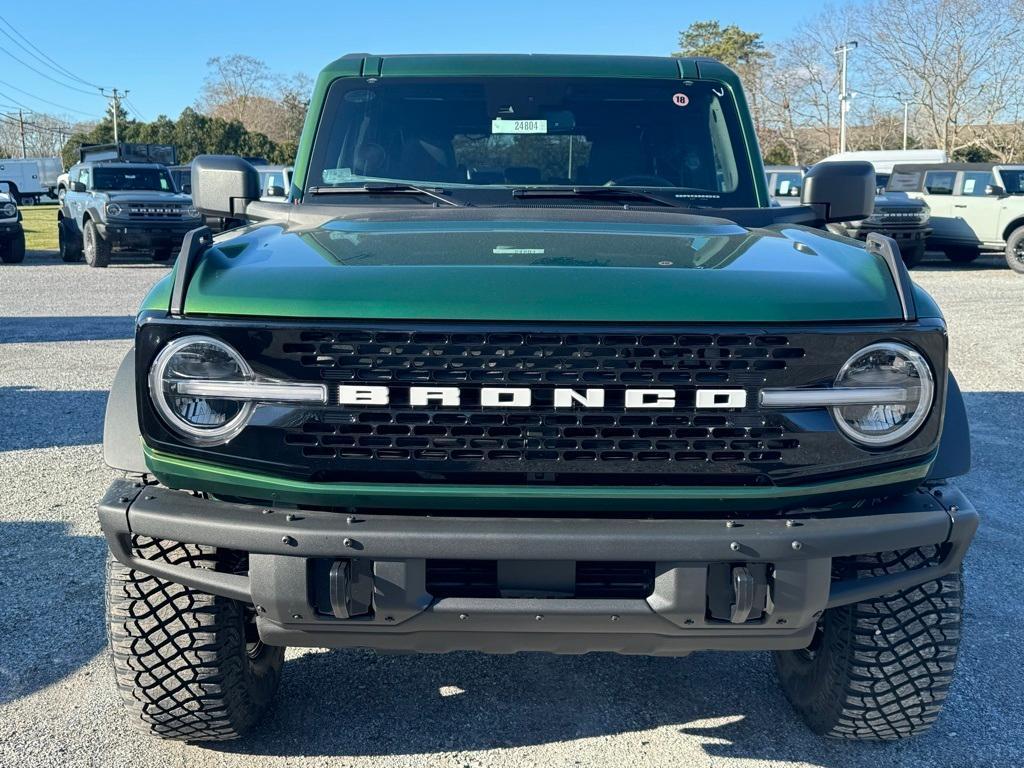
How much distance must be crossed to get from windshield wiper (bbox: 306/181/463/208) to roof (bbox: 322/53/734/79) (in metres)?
0.57

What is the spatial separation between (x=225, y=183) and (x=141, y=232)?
1467 cm

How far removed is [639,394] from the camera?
2.24 metres

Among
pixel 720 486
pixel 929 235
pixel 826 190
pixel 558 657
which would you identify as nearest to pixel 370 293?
pixel 720 486

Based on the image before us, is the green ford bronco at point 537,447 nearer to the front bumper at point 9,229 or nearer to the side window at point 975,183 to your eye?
the side window at point 975,183

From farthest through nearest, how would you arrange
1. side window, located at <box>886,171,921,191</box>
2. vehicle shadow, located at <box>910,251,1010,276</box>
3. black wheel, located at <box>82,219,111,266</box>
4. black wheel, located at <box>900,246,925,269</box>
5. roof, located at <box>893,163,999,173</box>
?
side window, located at <box>886,171,921,191</box> → vehicle shadow, located at <box>910,251,1010,276</box> → black wheel, located at <box>82,219,111,266</box> → black wheel, located at <box>900,246,925,269</box> → roof, located at <box>893,163,999,173</box>

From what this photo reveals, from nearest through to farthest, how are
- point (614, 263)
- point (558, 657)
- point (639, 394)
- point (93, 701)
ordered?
point (639, 394), point (614, 263), point (93, 701), point (558, 657)

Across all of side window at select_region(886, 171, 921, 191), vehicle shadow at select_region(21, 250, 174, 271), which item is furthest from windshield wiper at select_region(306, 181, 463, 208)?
side window at select_region(886, 171, 921, 191)

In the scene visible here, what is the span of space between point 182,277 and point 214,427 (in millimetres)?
356

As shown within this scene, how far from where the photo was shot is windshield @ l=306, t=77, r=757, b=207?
376 cm

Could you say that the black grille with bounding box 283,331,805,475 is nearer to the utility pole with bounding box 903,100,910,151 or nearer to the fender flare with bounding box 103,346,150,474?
the fender flare with bounding box 103,346,150,474

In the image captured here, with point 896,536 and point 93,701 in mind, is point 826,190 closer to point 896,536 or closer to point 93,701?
point 896,536

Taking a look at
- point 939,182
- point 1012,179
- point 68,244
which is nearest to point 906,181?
point 939,182

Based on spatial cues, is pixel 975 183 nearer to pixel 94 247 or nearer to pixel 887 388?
pixel 94 247

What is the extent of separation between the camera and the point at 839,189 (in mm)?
3646
